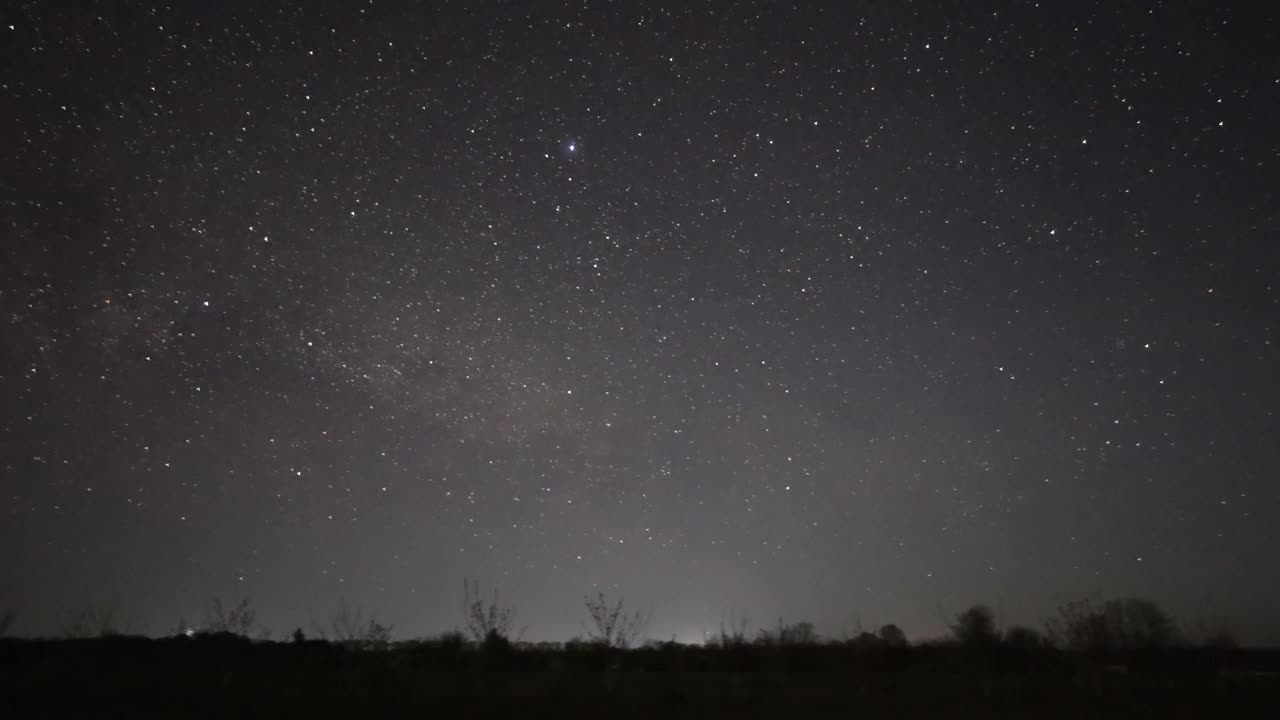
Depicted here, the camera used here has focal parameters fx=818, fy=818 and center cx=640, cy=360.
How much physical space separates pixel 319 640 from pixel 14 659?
31.0 ft

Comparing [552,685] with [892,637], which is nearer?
[552,685]

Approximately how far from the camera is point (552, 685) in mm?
18375

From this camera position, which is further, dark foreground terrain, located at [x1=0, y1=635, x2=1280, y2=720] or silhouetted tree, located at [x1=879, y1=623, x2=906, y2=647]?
silhouetted tree, located at [x1=879, y1=623, x2=906, y2=647]

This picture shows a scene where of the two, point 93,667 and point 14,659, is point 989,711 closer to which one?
point 93,667

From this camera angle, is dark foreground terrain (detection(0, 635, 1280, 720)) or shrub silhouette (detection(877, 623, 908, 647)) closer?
dark foreground terrain (detection(0, 635, 1280, 720))

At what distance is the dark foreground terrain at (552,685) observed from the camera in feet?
45.6

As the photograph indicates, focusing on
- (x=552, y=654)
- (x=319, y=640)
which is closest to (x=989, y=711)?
(x=552, y=654)

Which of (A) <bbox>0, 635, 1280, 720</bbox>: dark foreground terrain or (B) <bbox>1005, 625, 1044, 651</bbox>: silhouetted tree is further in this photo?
(B) <bbox>1005, 625, 1044, 651</bbox>: silhouetted tree

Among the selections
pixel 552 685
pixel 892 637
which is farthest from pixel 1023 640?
pixel 552 685

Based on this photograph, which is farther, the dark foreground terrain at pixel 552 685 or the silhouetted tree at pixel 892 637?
the silhouetted tree at pixel 892 637

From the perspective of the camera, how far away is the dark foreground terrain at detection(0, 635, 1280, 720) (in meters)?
13.9

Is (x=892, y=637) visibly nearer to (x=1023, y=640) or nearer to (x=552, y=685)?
(x=1023, y=640)

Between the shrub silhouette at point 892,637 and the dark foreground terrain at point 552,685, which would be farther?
the shrub silhouette at point 892,637

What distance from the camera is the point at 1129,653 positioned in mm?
36344
